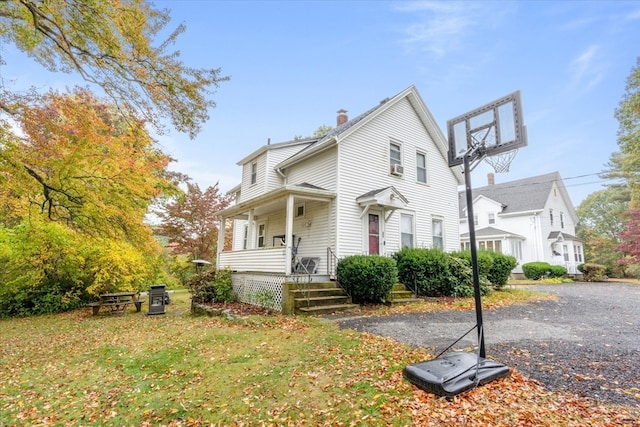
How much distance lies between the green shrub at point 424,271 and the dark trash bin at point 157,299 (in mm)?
8460

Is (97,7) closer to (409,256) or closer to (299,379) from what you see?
(299,379)

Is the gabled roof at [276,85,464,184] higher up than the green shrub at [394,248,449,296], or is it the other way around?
the gabled roof at [276,85,464,184]

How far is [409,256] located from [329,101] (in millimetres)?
12780

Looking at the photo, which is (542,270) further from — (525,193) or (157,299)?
(157,299)

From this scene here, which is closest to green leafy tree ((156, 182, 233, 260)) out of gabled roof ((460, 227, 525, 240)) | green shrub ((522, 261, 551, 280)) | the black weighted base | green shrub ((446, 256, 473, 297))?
green shrub ((446, 256, 473, 297))

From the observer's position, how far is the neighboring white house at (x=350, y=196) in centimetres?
1064

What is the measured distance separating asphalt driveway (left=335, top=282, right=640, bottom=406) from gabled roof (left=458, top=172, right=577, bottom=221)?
53.9ft

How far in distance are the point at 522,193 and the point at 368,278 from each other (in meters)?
23.2

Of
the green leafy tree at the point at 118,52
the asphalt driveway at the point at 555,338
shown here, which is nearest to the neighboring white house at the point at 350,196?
the asphalt driveway at the point at 555,338

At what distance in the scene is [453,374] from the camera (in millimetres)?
3471

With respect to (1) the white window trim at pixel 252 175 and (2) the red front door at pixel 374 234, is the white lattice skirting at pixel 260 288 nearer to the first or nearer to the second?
(2) the red front door at pixel 374 234

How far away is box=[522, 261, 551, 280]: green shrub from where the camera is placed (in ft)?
70.0

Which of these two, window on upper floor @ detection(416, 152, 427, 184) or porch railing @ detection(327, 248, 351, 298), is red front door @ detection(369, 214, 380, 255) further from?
window on upper floor @ detection(416, 152, 427, 184)

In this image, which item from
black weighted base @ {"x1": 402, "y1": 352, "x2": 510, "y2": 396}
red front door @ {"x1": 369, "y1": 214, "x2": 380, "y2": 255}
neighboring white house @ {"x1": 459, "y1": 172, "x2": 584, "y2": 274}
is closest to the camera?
black weighted base @ {"x1": 402, "y1": 352, "x2": 510, "y2": 396}
